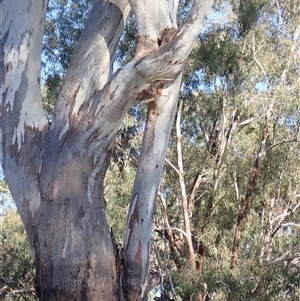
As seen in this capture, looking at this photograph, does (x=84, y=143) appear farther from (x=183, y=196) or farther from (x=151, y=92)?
(x=183, y=196)

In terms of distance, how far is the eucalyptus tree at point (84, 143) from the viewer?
2.37 meters

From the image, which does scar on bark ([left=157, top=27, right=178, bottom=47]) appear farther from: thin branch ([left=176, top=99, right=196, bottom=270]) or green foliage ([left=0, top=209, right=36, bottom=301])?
green foliage ([left=0, top=209, right=36, bottom=301])

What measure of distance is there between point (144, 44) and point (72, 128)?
50cm

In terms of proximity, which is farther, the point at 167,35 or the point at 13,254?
the point at 13,254

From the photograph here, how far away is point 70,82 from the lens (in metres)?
2.72

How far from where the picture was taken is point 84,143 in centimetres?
250

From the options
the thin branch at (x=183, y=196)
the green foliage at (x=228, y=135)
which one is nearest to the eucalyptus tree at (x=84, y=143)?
the green foliage at (x=228, y=135)

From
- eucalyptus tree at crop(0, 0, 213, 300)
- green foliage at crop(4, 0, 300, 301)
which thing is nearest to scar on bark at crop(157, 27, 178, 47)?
eucalyptus tree at crop(0, 0, 213, 300)

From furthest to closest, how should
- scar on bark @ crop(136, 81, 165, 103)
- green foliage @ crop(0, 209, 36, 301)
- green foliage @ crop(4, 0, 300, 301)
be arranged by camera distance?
green foliage @ crop(0, 209, 36, 301) → green foliage @ crop(4, 0, 300, 301) → scar on bark @ crop(136, 81, 165, 103)

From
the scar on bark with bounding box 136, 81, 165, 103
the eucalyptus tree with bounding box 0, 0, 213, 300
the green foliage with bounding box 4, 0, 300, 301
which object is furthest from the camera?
the green foliage with bounding box 4, 0, 300, 301

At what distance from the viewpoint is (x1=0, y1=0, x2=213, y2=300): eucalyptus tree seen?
7.79ft

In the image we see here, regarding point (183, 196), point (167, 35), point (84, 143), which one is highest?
point (183, 196)

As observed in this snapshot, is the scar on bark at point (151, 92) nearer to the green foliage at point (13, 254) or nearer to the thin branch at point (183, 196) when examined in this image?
the thin branch at point (183, 196)

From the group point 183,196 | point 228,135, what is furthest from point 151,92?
point 228,135
